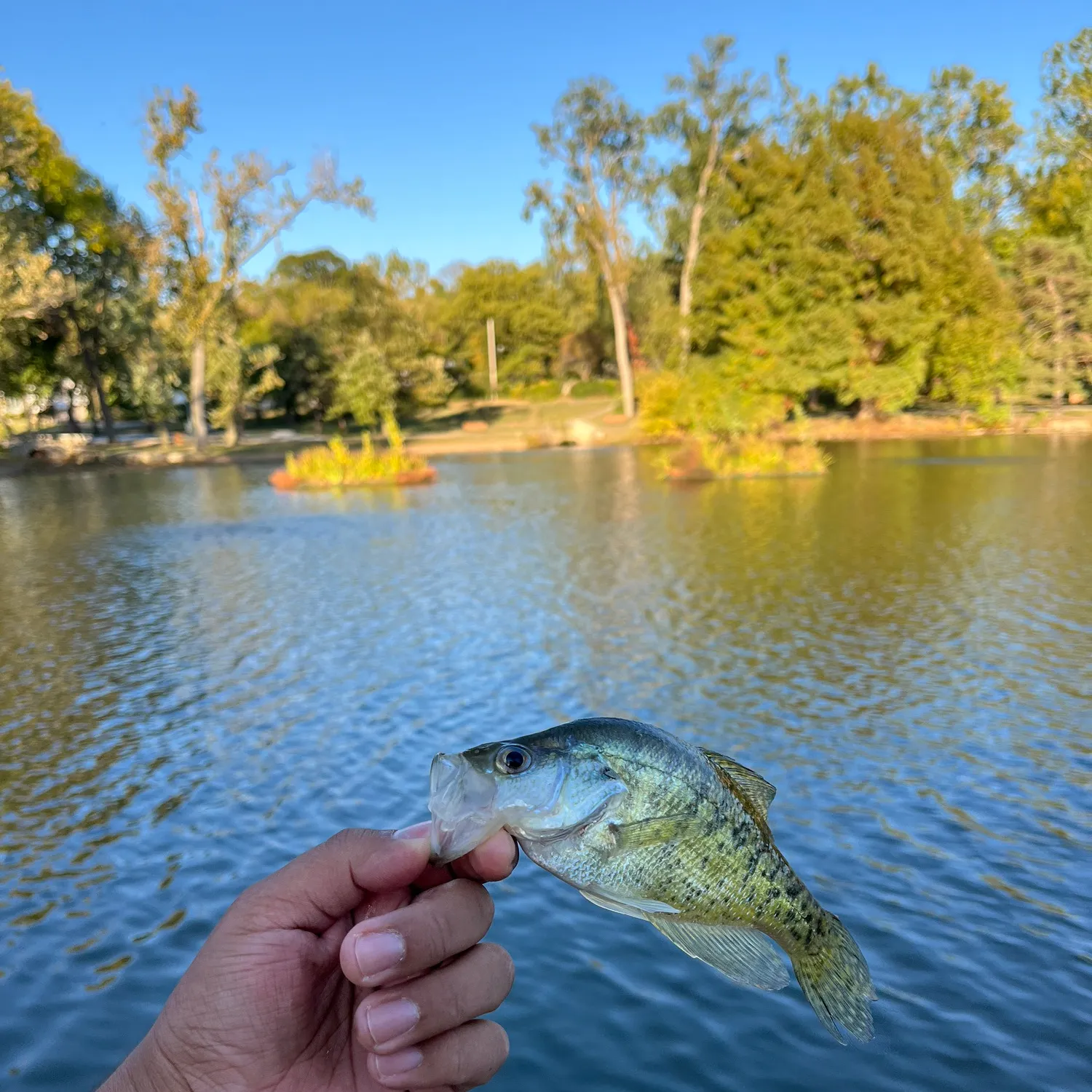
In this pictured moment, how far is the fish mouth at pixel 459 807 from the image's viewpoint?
1.82 m

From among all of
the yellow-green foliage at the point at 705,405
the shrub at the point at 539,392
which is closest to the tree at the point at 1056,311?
the yellow-green foliage at the point at 705,405

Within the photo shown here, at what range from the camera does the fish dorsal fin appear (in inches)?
88.4

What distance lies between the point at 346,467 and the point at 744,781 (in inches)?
1364

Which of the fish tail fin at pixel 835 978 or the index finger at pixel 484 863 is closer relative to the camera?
the index finger at pixel 484 863

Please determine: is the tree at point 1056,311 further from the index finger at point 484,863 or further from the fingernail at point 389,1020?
the fingernail at point 389,1020

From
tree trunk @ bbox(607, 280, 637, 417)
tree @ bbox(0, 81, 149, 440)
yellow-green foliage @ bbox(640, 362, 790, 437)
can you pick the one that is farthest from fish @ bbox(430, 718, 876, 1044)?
tree trunk @ bbox(607, 280, 637, 417)

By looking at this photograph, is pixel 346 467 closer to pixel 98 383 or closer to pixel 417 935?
pixel 98 383

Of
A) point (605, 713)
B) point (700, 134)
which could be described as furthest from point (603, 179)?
point (605, 713)

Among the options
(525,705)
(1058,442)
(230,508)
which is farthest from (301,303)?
(525,705)

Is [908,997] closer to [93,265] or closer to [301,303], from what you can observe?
[93,265]

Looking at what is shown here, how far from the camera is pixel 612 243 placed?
60.3 metres

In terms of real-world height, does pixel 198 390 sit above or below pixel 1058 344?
below

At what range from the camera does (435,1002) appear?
199 centimetres

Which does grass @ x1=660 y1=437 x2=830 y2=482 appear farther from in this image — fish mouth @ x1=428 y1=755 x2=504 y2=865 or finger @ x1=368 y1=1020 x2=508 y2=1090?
fish mouth @ x1=428 y1=755 x2=504 y2=865
